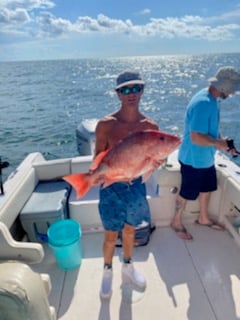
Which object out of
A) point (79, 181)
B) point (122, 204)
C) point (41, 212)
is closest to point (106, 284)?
point (122, 204)

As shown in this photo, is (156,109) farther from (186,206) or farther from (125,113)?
(125,113)

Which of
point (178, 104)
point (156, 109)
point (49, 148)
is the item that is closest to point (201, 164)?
point (49, 148)

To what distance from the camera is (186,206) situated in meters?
A: 3.14

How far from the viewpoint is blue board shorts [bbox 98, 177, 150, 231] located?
203cm

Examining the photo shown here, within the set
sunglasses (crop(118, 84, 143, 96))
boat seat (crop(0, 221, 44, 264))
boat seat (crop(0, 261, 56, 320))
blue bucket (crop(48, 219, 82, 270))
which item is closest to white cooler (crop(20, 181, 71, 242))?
blue bucket (crop(48, 219, 82, 270))

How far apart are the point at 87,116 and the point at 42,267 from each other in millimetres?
13119

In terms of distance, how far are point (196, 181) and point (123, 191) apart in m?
0.98

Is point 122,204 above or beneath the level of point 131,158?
beneath

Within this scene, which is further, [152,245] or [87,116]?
[87,116]

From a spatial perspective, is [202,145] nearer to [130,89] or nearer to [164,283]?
[130,89]

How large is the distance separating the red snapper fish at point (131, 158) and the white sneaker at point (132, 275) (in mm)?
1004

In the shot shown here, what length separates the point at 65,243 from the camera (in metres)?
2.43

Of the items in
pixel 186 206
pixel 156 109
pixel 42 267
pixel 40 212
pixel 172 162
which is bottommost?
pixel 156 109

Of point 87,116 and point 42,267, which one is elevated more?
point 42,267
